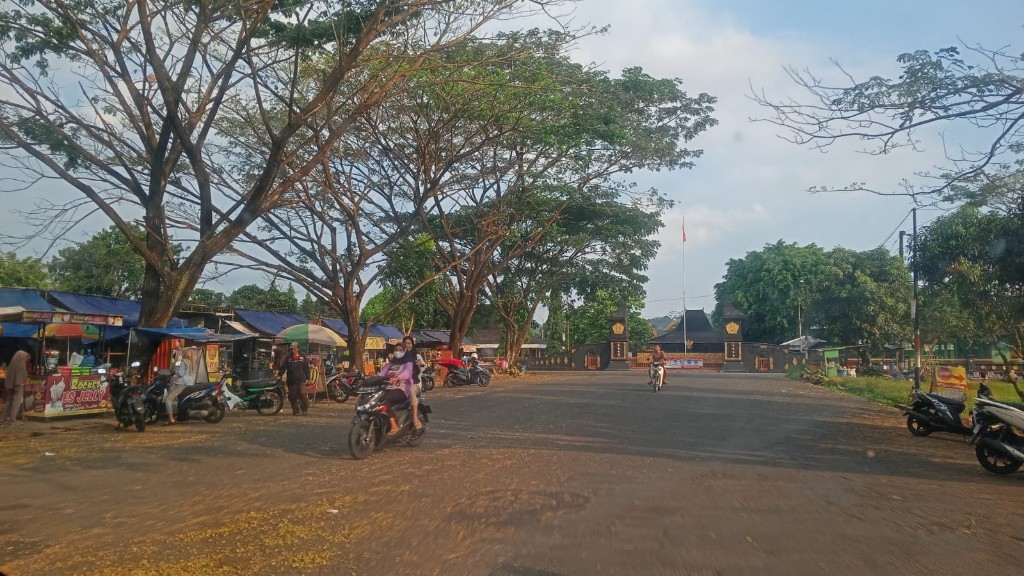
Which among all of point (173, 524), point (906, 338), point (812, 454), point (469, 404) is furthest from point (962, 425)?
point (906, 338)

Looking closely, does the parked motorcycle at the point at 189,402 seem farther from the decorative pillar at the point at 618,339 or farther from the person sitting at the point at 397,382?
the decorative pillar at the point at 618,339

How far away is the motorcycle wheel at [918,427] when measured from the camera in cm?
1314

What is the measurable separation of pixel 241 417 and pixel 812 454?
37.2ft

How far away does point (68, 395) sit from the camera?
48.7 feet

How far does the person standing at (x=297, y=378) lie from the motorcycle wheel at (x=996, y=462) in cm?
1190

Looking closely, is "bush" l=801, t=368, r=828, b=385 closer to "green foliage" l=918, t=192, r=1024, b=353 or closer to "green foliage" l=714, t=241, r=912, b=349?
"green foliage" l=714, t=241, r=912, b=349

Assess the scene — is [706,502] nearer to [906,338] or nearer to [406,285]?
[406,285]

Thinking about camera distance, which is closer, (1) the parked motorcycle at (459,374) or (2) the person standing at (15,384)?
(2) the person standing at (15,384)

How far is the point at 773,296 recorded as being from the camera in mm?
62188

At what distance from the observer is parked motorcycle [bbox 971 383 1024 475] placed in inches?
357

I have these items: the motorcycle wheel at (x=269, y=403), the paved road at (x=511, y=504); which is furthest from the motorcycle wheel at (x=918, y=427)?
the motorcycle wheel at (x=269, y=403)

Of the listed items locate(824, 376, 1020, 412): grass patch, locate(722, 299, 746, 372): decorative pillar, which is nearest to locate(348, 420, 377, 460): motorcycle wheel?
locate(824, 376, 1020, 412): grass patch

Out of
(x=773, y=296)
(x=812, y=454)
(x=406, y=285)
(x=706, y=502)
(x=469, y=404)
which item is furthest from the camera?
(x=773, y=296)

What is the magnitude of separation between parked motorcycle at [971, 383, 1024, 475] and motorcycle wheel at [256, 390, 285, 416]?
1298 centimetres
